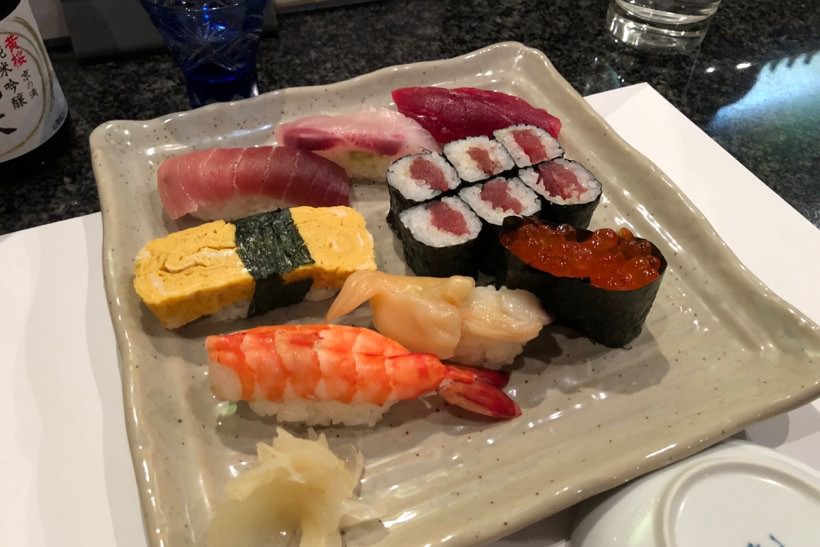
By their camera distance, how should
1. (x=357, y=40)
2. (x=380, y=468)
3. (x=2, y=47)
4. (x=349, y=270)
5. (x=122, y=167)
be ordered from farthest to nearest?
(x=357, y=40), (x=122, y=167), (x=2, y=47), (x=349, y=270), (x=380, y=468)

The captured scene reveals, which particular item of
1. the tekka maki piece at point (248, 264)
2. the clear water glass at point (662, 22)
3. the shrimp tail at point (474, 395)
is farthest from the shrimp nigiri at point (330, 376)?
the clear water glass at point (662, 22)

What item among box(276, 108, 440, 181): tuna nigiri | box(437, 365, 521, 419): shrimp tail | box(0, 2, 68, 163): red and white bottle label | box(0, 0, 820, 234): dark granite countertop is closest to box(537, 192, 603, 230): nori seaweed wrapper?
box(276, 108, 440, 181): tuna nigiri

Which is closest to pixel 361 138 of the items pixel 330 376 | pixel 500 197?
pixel 500 197

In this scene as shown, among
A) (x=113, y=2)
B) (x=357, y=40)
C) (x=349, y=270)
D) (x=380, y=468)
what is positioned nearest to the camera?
(x=380, y=468)

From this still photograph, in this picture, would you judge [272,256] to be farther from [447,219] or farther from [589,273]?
[589,273]

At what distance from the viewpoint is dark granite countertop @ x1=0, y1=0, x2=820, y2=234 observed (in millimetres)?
2002

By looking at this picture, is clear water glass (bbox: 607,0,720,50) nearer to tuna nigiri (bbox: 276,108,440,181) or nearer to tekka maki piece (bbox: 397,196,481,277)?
tuna nigiri (bbox: 276,108,440,181)

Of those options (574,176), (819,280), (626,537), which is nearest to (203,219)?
(574,176)

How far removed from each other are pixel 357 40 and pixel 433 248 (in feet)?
4.49

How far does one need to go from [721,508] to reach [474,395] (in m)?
0.45

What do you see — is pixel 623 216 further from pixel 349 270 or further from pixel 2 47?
pixel 2 47

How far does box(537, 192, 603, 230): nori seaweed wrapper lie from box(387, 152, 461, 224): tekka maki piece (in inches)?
8.6

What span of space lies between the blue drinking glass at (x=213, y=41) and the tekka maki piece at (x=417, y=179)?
2.17 feet

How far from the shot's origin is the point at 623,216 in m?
1.70
